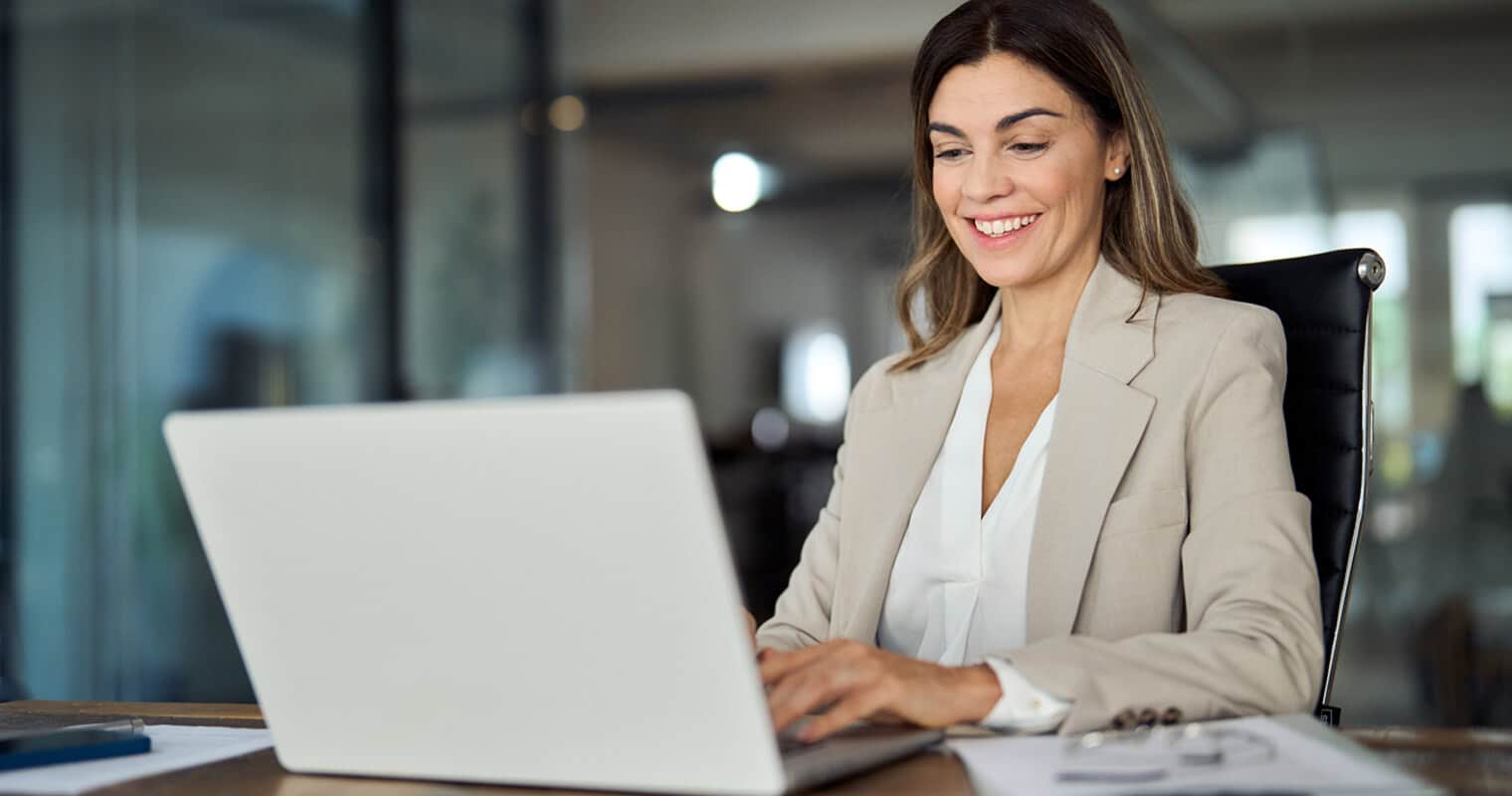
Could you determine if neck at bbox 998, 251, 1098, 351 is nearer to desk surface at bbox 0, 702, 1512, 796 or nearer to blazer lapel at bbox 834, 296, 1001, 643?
blazer lapel at bbox 834, 296, 1001, 643

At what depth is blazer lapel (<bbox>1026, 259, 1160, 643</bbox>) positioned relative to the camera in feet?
4.77

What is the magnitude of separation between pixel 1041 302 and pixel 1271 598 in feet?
1.99

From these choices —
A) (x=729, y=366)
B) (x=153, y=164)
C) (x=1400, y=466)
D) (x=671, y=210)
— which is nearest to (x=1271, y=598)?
(x=1400, y=466)

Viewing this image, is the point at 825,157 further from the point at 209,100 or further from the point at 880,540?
the point at 880,540

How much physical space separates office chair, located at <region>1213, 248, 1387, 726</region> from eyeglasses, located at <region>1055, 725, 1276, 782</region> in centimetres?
53

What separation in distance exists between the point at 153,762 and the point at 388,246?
380 centimetres

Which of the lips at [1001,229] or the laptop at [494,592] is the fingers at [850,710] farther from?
the lips at [1001,229]

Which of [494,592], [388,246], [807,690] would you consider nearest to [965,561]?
[807,690]

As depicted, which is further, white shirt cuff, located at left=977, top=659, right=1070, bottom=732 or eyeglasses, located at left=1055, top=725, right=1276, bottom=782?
white shirt cuff, located at left=977, top=659, right=1070, bottom=732

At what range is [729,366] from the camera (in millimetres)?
9742

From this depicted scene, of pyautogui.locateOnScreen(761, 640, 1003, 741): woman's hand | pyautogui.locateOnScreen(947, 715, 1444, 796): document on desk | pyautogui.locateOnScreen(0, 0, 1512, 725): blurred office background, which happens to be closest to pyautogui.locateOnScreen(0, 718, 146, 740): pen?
pyautogui.locateOnScreen(761, 640, 1003, 741): woman's hand

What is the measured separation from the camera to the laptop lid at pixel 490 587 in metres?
0.79

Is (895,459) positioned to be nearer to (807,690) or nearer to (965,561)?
(965,561)

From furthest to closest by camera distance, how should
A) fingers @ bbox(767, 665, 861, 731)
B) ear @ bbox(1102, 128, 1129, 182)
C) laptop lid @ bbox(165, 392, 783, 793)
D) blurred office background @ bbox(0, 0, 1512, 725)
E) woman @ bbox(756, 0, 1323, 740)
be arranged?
blurred office background @ bbox(0, 0, 1512, 725) < ear @ bbox(1102, 128, 1129, 182) < woman @ bbox(756, 0, 1323, 740) < fingers @ bbox(767, 665, 861, 731) < laptop lid @ bbox(165, 392, 783, 793)
